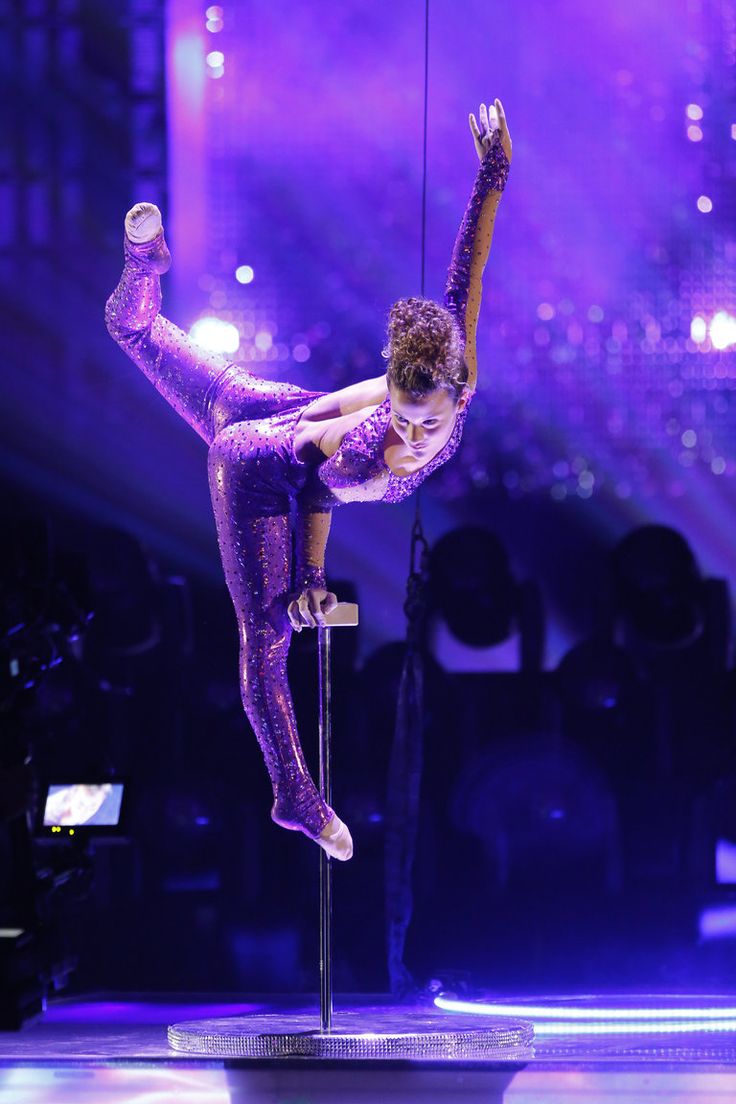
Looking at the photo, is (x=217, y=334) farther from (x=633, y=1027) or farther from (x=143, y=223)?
(x=633, y=1027)

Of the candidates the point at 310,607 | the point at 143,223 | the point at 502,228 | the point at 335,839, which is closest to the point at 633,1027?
the point at 335,839

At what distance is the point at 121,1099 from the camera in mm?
2865

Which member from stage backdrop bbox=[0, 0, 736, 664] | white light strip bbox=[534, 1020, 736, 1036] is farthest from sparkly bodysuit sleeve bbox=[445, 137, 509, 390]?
white light strip bbox=[534, 1020, 736, 1036]

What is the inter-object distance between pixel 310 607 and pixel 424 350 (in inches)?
21.8

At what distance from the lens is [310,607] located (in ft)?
9.32

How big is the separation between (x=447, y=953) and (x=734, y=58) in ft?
8.19

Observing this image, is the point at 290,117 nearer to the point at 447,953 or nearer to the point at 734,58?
the point at 734,58

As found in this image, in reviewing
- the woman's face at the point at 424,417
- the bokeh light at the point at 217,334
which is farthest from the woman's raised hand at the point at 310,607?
the bokeh light at the point at 217,334

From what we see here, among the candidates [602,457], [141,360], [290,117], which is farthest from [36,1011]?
[290,117]

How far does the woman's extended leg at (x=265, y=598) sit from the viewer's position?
9.38 feet

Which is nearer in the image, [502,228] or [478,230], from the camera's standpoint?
[478,230]

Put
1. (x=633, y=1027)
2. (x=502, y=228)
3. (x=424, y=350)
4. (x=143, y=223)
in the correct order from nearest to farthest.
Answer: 1. (x=424, y=350)
2. (x=143, y=223)
3. (x=633, y=1027)
4. (x=502, y=228)

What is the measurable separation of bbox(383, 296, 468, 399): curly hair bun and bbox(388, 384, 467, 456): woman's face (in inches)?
0.6

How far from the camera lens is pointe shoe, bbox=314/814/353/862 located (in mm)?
2873
